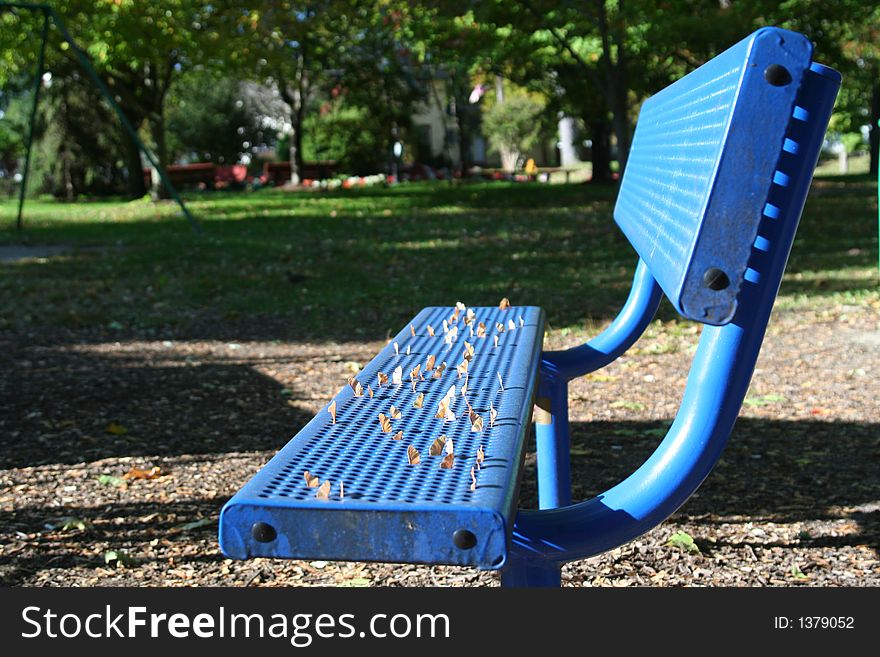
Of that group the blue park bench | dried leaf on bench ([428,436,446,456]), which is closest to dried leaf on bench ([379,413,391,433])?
the blue park bench

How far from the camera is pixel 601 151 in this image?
98.8 ft

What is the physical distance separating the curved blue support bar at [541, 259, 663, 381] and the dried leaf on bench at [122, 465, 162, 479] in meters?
1.77

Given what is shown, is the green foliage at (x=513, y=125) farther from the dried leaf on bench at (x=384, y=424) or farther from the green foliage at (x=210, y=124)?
the dried leaf on bench at (x=384, y=424)

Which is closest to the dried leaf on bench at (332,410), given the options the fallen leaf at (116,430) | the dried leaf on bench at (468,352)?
the dried leaf on bench at (468,352)

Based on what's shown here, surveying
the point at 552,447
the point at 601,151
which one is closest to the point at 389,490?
the point at 552,447

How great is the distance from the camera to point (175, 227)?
54.5 feet

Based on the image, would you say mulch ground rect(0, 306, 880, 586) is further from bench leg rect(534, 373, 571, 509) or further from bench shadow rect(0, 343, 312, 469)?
bench leg rect(534, 373, 571, 509)

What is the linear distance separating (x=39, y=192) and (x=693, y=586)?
33452 millimetres

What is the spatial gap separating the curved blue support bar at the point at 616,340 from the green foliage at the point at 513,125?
41.3m

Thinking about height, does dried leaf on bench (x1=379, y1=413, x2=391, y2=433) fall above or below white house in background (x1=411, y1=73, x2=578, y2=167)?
below

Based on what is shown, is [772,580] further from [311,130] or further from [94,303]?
[311,130]

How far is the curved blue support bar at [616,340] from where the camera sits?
124 inches

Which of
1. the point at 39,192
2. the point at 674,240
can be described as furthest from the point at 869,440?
the point at 39,192

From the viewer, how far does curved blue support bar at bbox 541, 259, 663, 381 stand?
10.4 ft
